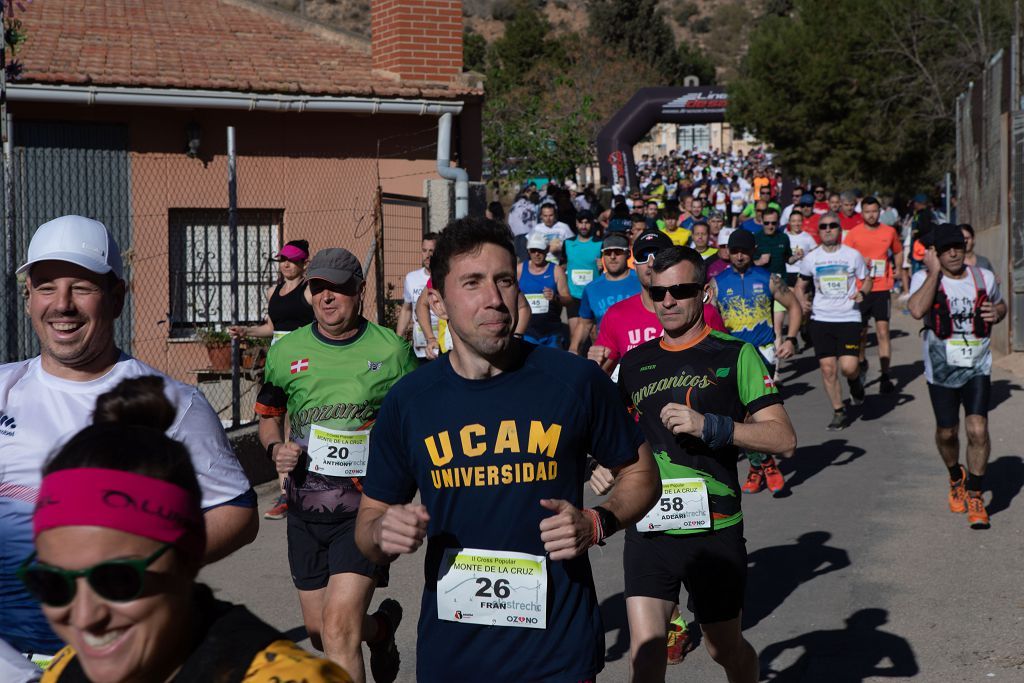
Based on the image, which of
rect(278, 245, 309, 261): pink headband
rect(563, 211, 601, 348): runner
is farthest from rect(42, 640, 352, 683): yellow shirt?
rect(563, 211, 601, 348): runner

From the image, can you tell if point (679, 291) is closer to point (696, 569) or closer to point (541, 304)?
point (696, 569)

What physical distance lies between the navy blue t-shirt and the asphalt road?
2493 millimetres

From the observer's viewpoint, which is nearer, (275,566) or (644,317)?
(644,317)

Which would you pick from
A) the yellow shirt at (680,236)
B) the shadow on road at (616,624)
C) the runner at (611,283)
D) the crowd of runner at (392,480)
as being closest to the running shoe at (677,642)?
the crowd of runner at (392,480)

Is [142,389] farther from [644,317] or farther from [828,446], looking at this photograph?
[828,446]

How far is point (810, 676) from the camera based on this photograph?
619 centimetres

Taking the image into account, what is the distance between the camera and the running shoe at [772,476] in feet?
33.6

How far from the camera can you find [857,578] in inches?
309

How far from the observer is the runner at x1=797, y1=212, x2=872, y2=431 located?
13.0 m

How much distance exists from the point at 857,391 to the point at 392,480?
10784mm

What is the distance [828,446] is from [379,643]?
7223mm

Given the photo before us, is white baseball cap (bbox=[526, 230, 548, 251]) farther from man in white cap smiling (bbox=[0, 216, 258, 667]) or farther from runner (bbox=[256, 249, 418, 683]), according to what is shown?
man in white cap smiling (bbox=[0, 216, 258, 667])

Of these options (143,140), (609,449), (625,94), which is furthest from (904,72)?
(609,449)

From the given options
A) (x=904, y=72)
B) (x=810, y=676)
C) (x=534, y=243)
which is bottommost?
(x=810, y=676)
